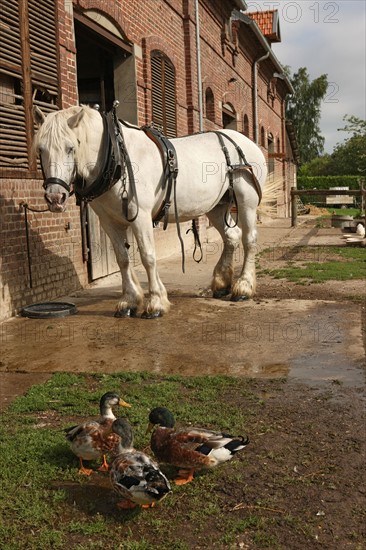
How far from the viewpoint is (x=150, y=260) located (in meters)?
6.57

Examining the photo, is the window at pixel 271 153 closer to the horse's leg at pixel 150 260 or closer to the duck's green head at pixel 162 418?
the horse's leg at pixel 150 260

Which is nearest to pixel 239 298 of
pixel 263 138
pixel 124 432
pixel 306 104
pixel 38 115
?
pixel 38 115

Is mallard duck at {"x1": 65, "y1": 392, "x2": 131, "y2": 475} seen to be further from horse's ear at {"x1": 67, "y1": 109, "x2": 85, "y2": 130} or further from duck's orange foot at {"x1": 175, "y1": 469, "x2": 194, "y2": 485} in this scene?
horse's ear at {"x1": 67, "y1": 109, "x2": 85, "y2": 130}

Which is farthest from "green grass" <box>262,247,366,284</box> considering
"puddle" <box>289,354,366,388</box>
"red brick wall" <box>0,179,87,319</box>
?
"puddle" <box>289,354,366,388</box>

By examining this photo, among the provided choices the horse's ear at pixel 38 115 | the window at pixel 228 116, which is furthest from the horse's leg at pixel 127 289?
the window at pixel 228 116

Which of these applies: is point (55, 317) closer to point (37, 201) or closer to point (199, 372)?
point (37, 201)

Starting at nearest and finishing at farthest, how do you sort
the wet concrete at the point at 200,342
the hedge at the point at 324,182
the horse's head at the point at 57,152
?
1. the wet concrete at the point at 200,342
2. the horse's head at the point at 57,152
3. the hedge at the point at 324,182

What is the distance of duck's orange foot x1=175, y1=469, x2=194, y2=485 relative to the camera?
2.95 m

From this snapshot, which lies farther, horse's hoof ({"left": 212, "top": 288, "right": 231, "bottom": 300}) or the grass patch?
horse's hoof ({"left": 212, "top": 288, "right": 231, "bottom": 300})

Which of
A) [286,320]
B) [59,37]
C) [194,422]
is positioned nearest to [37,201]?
[59,37]

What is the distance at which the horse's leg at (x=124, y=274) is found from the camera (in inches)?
Result: 268

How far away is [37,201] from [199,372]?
12.8 feet

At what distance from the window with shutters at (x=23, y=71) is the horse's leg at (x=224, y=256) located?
8.34 ft

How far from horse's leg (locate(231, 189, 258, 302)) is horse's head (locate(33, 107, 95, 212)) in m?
2.68
